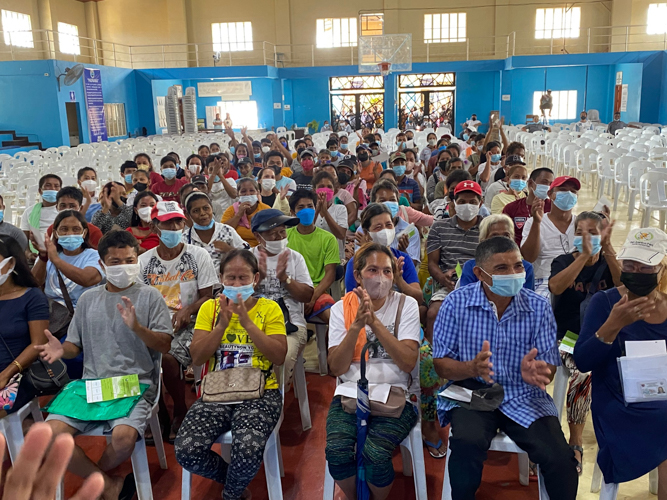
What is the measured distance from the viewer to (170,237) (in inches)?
141

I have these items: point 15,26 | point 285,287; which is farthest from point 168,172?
point 15,26

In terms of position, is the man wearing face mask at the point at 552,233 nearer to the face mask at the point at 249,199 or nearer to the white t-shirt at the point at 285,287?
the white t-shirt at the point at 285,287

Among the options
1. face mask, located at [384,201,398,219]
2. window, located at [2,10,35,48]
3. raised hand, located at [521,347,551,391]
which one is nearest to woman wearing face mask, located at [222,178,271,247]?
face mask, located at [384,201,398,219]

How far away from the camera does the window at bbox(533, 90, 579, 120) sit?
81.8 feet

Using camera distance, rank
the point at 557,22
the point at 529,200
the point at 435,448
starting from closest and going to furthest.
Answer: the point at 435,448
the point at 529,200
the point at 557,22

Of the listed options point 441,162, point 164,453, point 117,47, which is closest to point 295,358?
point 164,453

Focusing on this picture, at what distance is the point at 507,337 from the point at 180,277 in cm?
202

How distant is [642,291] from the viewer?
7.89 ft

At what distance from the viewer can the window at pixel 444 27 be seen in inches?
1012

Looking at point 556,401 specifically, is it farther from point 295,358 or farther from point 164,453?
point 164,453

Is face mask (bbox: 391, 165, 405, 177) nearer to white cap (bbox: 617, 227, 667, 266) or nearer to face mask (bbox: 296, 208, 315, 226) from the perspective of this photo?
face mask (bbox: 296, 208, 315, 226)

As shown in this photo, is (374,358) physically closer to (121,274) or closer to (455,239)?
(121,274)

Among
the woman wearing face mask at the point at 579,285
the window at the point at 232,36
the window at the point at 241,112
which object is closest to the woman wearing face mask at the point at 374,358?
the woman wearing face mask at the point at 579,285

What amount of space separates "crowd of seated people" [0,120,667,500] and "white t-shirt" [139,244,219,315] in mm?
12
